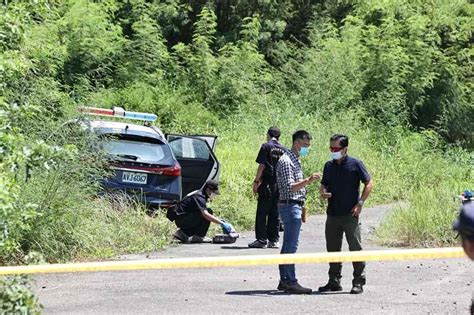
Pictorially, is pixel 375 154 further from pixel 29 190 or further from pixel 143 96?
pixel 29 190

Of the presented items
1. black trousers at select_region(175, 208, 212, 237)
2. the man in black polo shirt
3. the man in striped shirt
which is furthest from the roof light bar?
the man in black polo shirt

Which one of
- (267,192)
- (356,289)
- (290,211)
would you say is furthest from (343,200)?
(267,192)

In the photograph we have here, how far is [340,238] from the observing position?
8711 millimetres

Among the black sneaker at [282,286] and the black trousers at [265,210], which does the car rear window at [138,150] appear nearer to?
the black trousers at [265,210]

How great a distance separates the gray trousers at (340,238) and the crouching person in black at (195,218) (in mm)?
3157

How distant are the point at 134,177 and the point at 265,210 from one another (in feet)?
6.72

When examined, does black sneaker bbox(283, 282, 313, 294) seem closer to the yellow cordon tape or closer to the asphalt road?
the asphalt road

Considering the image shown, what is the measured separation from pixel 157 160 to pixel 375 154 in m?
9.40

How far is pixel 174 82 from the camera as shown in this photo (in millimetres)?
23188

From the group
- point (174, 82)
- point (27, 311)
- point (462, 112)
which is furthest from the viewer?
point (462, 112)

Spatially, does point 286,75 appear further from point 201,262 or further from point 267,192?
point 201,262

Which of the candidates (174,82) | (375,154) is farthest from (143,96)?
(375,154)

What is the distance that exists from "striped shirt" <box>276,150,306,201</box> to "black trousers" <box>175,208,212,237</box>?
322 cm

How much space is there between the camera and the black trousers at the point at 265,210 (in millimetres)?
11359
